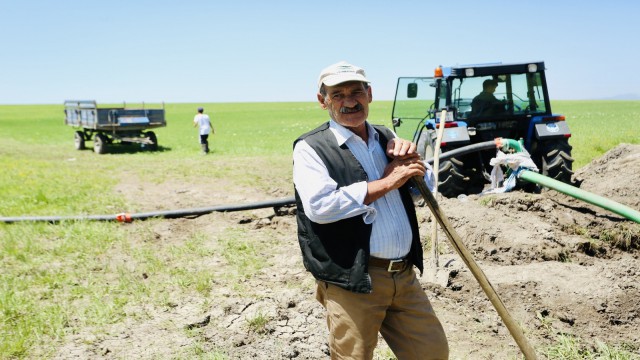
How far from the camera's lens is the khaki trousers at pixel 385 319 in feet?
7.64

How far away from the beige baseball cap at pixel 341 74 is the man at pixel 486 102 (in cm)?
603

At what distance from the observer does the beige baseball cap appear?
2.30 m

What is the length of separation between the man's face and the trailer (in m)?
16.4

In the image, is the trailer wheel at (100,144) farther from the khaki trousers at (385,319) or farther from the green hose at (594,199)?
the khaki trousers at (385,319)

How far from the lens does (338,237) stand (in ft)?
7.48

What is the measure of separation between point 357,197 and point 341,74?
0.54 metres

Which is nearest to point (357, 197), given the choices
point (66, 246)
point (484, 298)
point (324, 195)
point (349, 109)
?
point (324, 195)

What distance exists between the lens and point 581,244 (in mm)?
5148

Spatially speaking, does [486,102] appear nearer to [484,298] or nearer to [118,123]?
[484,298]

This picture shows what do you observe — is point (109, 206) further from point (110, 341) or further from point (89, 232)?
point (110, 341)

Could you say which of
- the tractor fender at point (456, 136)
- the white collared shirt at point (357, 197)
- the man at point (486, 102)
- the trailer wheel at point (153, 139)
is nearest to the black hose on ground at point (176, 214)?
the tractor fender at point (456, 136)

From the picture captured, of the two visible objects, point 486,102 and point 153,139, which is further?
point 153,139

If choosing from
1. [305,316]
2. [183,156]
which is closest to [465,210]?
[305,316]

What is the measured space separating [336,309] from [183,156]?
14.4 meters
